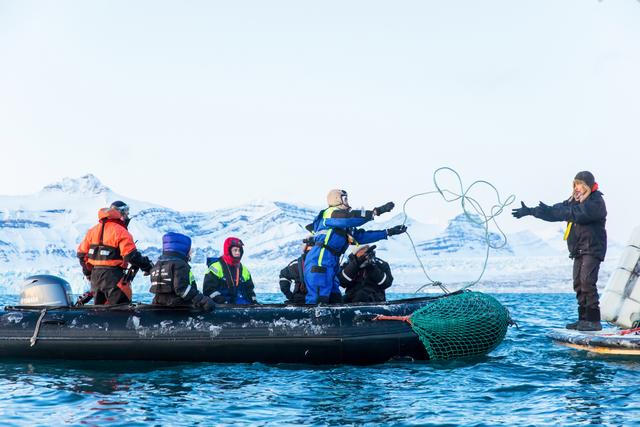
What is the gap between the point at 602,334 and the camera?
902 cm

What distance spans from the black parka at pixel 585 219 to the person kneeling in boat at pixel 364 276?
1.92 m

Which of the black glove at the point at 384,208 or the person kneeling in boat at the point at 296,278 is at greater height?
the black glove at the point at 384,208

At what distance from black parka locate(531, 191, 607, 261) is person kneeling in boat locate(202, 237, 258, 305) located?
140 inches

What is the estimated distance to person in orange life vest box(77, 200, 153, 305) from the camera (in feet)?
28.5

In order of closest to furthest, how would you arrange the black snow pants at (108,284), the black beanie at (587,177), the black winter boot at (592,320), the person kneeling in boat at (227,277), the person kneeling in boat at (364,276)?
1. the black snow pants at (108,284)
2. the black beanie at (587,177)
3. the black winter boot at (592,320)
4. the person kneeling in boat at (364,276)
5. the person kneeling in boat at (227,277)

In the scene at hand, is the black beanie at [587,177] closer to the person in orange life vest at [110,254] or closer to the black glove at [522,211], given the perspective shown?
the black glove at [522,211]

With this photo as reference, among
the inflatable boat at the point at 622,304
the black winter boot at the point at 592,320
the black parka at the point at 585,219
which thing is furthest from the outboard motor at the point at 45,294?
the black winter boot at the point at 592,320

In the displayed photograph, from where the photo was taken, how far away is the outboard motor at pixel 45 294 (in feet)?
29.8

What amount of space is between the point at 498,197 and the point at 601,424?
168 inches

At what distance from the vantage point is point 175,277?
8391 millimetres

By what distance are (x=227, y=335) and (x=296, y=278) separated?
5.95 feet

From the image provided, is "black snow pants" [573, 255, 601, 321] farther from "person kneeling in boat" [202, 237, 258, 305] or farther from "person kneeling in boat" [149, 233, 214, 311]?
"person kneeling in boat" [149, 233, 214, 311]

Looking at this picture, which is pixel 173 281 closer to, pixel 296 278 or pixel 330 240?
pixel 330 240

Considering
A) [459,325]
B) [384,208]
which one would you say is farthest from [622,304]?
[384,208]
